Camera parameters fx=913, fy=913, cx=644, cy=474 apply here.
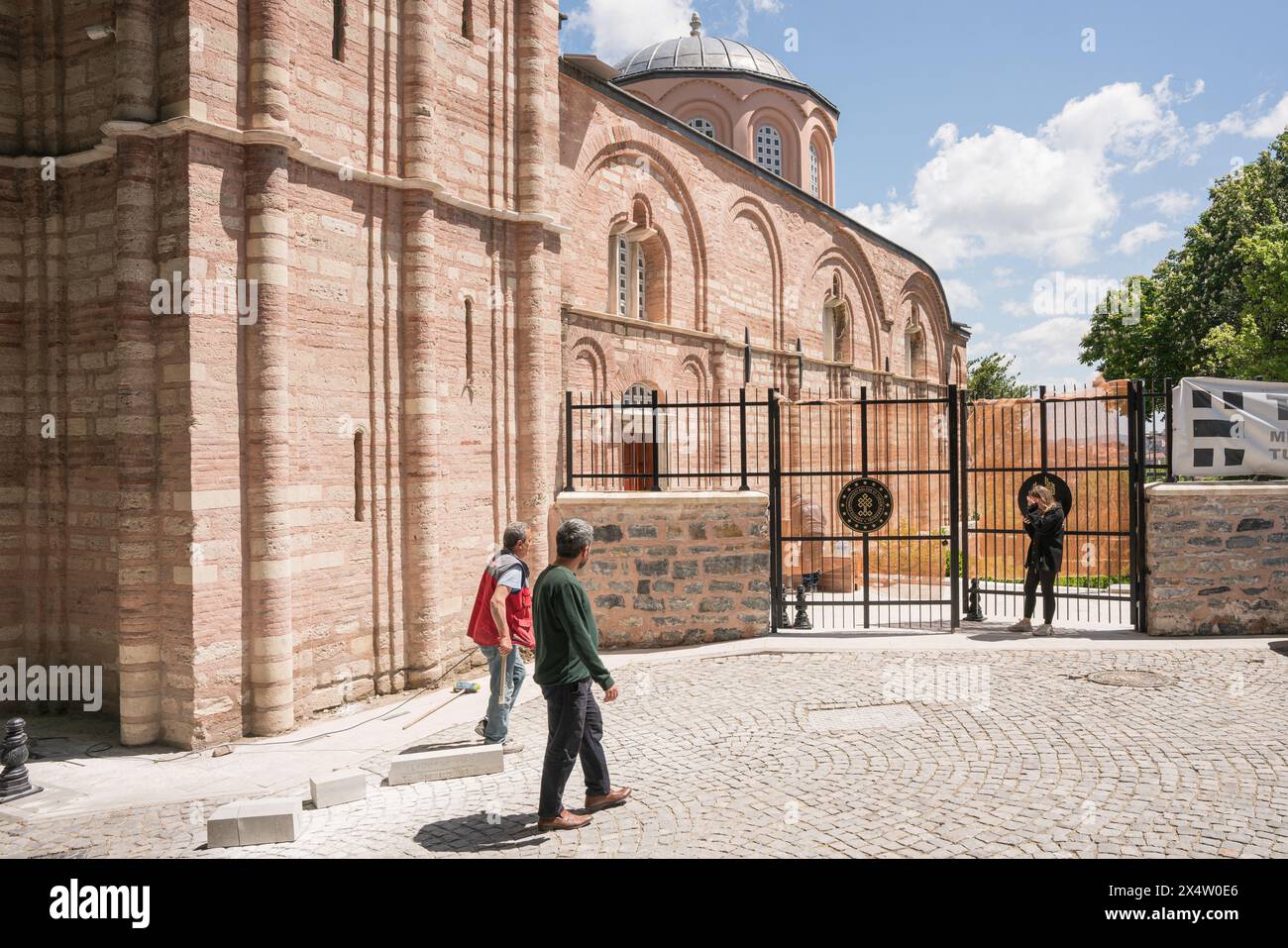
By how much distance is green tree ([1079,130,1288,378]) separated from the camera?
27.4 metres

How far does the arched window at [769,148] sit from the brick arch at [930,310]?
5.48 metres

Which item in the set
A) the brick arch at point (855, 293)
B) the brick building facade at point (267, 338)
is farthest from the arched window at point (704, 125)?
the brick building facade at point (267, 338)

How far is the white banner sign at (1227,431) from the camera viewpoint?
11.1 m

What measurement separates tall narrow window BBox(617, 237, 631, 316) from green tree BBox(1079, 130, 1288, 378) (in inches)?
833

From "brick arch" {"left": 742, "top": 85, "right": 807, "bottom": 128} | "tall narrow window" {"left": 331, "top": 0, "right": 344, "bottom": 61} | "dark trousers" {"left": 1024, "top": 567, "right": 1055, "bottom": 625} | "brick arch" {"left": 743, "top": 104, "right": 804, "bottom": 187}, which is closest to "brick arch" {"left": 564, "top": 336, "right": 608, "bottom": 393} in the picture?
"tall narrow window" {"left": 331, "top": 0, "right": 344, "bottom": 61}

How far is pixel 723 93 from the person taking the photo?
27781mm

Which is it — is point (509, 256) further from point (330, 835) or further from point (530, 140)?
point (330, 835)

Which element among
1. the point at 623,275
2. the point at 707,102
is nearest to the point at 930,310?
the point at 707,102

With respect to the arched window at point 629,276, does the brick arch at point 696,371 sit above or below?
below

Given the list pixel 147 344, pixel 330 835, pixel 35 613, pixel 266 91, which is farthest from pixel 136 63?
pixel 330 835

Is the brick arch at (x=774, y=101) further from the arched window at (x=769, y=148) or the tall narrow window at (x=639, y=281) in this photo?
the tall narrow window at (x=639, y=281)

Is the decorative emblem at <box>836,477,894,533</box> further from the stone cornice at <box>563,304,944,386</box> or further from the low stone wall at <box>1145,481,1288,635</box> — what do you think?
the stone cornice at <box>563,304,944,386</box>

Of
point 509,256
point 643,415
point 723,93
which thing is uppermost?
point 723,93
